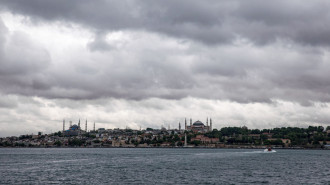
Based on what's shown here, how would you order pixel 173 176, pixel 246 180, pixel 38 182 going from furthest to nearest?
pixel 173 176, pixel 246 180, pixel 38 182

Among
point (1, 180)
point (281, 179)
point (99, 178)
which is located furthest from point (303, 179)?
point (1, 180)

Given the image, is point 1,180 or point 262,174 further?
point 262,174

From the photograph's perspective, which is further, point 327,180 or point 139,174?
point 139,174

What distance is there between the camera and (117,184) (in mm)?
59375

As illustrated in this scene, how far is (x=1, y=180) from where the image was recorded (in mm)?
62188

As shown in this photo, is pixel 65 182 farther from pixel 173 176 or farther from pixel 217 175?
pixel 217 175

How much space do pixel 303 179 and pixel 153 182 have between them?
2524cm

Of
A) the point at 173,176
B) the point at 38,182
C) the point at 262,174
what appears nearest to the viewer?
the point at 38,182

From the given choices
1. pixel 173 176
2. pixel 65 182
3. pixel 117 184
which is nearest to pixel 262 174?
pixel 173 176

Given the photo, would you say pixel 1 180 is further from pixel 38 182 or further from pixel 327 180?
pixel 327 180

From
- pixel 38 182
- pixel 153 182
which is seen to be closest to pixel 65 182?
pixel 38 182

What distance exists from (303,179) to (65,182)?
38072 millimetres

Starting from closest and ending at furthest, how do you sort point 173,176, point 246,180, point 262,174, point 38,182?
1. point 38,182
2. point 246,180
3. point 173,176
4. point 262,174

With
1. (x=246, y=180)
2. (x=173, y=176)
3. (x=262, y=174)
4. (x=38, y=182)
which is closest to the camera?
(x=38, y=182)
